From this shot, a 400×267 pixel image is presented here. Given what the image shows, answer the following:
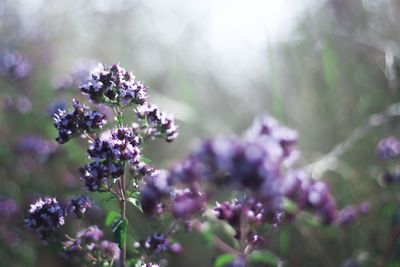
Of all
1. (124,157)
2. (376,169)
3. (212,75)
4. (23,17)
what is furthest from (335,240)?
(23,17)

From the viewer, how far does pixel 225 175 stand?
1.78m

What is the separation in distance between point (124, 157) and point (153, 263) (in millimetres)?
570

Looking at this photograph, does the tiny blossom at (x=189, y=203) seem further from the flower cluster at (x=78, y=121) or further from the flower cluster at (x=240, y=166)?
the flower cluster at (x=78, y=121)

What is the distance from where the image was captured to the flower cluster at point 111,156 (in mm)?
2270

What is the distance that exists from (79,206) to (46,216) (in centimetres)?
16

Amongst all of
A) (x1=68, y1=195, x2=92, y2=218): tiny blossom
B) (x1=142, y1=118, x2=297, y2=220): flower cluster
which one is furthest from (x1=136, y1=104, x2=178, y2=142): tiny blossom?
(x1=142, y1=118, x2=297, y2=220): flower cluster

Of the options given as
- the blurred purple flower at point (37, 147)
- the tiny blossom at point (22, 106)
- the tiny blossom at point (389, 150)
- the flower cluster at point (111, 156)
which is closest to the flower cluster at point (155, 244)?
the flower cluster at point (111, 156)

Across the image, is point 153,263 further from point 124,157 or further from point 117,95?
point 117,95

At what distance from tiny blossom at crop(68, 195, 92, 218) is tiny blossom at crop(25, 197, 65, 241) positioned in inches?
1.9

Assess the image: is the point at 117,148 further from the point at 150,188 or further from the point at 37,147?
the point at 37,147

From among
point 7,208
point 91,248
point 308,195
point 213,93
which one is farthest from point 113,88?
point 213,93

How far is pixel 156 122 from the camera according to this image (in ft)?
8.40

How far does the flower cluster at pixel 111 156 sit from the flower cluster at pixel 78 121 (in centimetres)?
13

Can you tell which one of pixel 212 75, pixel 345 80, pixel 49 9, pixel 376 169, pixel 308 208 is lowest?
pixel 308 208
